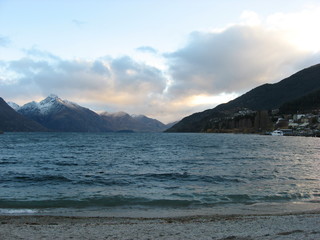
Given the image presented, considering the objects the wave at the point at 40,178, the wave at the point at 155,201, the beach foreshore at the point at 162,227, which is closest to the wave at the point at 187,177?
the wave at the point at 155,201

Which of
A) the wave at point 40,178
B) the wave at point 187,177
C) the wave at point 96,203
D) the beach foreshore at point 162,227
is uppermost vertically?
the beach foreshore at point 162,227

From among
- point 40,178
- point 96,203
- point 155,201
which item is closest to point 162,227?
point 155,201

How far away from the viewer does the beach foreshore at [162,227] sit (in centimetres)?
1296

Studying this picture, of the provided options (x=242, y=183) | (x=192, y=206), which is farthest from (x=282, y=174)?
(x=192, y=206)

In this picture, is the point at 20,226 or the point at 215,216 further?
the point at 215,216

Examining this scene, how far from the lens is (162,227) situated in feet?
47.9

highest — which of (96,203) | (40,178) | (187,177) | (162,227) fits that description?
(162,227)

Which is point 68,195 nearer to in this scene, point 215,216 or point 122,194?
point 122,194

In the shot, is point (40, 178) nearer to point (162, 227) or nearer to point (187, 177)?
point (187, 177)

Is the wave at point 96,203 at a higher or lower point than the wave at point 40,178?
lower

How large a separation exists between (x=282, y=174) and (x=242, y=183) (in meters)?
8.63

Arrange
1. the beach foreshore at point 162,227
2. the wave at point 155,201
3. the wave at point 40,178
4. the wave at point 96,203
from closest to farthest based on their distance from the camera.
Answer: the beach foreshore at point 162,227 → the wave at point 96,203 → the wave at point 155,201 → the wave at point 40,178

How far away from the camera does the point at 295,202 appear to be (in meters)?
21.9

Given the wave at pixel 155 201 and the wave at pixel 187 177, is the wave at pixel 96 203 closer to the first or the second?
the wave at pixel 155 201
